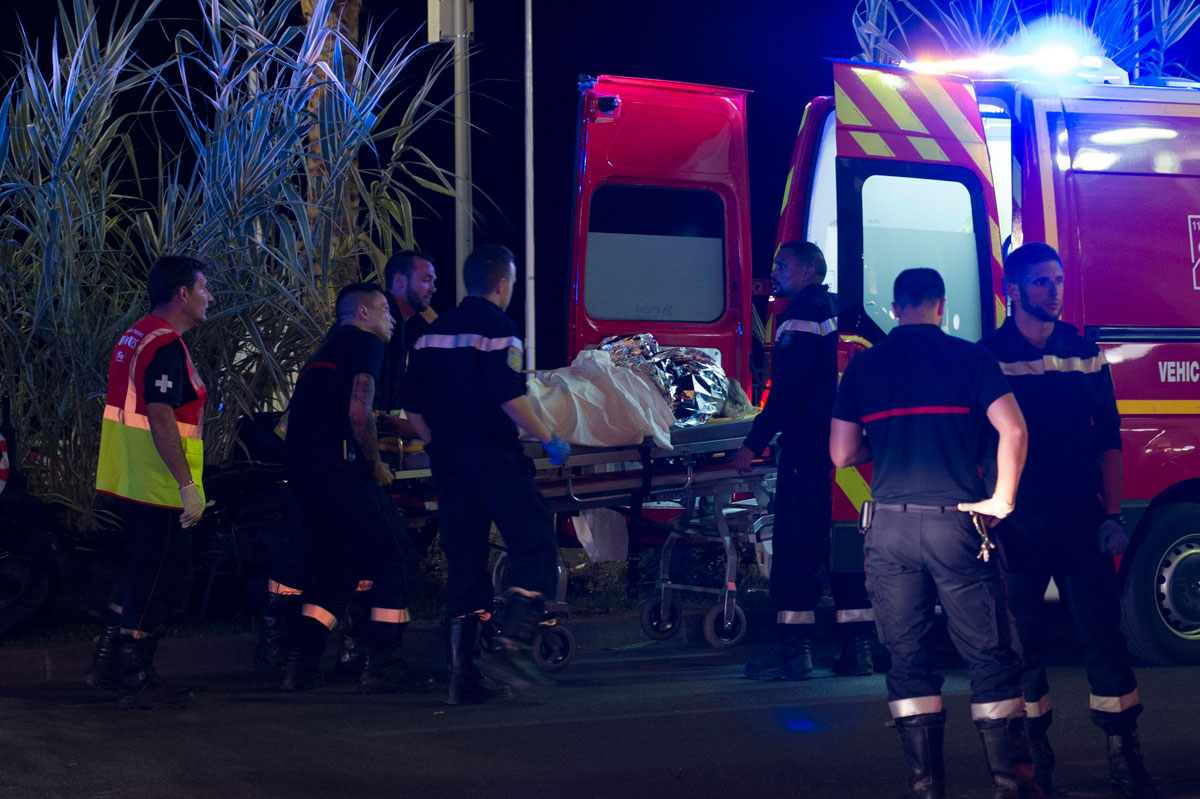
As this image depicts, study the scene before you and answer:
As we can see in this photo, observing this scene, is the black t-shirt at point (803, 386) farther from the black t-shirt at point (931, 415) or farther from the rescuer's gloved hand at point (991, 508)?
the rescuer's gloved hand at point (991, 508)

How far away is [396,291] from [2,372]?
241cm

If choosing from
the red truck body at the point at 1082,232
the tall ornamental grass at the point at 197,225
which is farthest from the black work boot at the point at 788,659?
the tall ornamental grass at the point at 197,225

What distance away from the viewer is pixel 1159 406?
21.4ft

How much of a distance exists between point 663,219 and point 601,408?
250 centimetres

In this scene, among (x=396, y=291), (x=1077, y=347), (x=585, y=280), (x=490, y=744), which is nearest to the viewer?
(x=1077, y=347)

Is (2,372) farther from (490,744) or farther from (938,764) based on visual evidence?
(938,764)

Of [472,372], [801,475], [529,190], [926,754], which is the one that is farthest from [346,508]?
[529,190]

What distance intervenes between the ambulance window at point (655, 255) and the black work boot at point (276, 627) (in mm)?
2961

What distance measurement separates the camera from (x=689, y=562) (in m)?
7.88

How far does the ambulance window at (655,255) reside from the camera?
8.66 metres

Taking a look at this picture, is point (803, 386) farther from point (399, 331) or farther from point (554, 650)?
point (399, 331)

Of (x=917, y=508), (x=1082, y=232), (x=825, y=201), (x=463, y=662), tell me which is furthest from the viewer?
(x=825, y=201)

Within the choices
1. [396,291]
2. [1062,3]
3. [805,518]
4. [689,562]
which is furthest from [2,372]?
[1062,3]

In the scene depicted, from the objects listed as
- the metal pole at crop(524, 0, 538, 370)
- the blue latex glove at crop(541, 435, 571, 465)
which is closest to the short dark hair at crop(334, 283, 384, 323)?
the blue latex glove at crop(541, 435, 571, 465)
